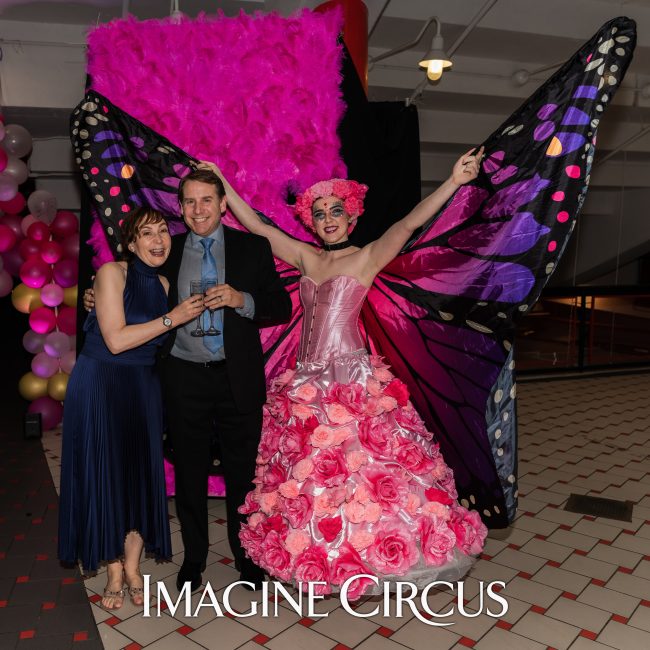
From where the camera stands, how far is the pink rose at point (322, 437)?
2379 mm

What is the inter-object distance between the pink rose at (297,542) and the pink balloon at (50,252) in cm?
342

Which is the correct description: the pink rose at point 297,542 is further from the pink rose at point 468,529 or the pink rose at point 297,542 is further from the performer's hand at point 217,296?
the performer's hand at point 217,296

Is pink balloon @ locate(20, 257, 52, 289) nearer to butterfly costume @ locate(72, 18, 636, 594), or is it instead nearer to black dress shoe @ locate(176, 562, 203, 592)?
butterfly costume @ locate(72, 18, 636, 594)

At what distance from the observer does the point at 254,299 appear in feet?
8.12

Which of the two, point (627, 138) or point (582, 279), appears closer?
point (627, 138)

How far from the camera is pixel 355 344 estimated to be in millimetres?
2617

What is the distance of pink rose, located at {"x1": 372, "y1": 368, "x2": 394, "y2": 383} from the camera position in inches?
101

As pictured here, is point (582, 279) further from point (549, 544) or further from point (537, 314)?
point (549, 544)

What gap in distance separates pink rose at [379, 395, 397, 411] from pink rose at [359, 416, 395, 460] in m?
0.06

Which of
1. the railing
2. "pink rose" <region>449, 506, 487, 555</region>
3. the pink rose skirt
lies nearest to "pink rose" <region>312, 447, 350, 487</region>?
the pink rose skirt

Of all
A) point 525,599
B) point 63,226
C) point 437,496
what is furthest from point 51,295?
point 525,599

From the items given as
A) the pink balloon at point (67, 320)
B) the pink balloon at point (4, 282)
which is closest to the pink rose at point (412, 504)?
the pink balloon at point (67, 320)

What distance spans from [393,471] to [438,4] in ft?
14.0

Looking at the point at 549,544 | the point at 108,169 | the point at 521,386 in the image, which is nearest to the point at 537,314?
the point at 521,386
